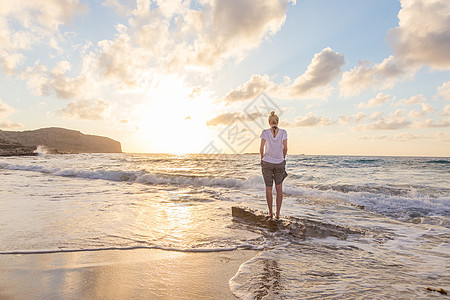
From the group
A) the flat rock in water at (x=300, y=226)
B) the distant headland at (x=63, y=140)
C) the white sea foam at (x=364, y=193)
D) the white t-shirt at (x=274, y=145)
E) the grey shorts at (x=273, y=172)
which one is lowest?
the white sea foam at (x=364, y=193)

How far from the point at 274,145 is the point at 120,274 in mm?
3764

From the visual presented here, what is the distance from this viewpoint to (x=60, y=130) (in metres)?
160

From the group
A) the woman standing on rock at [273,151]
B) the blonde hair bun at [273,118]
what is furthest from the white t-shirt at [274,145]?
the blonde hair bun at [273,118]

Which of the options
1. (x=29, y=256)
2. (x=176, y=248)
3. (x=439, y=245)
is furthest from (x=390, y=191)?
(x=29, y=256)

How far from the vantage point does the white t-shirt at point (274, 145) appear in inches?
211

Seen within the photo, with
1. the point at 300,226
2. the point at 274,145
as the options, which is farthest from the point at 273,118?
the point at 300,226

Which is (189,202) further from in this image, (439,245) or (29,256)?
(439,245)

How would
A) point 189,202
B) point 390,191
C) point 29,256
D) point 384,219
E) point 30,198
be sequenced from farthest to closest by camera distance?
1. point 390,191
2. point 189,202
3. point 30,198
4. point 384,219
5. point 29,256

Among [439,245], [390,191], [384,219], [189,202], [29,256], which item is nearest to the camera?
[29,256]

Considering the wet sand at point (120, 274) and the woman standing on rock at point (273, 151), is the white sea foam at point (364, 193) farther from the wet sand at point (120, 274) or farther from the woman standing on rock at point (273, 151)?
the wet sand at point (120, 274)

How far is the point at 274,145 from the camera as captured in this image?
539 cm

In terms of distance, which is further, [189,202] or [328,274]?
[189,202]

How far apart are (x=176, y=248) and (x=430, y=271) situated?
355cm

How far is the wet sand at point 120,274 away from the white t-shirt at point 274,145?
236 centimetres
